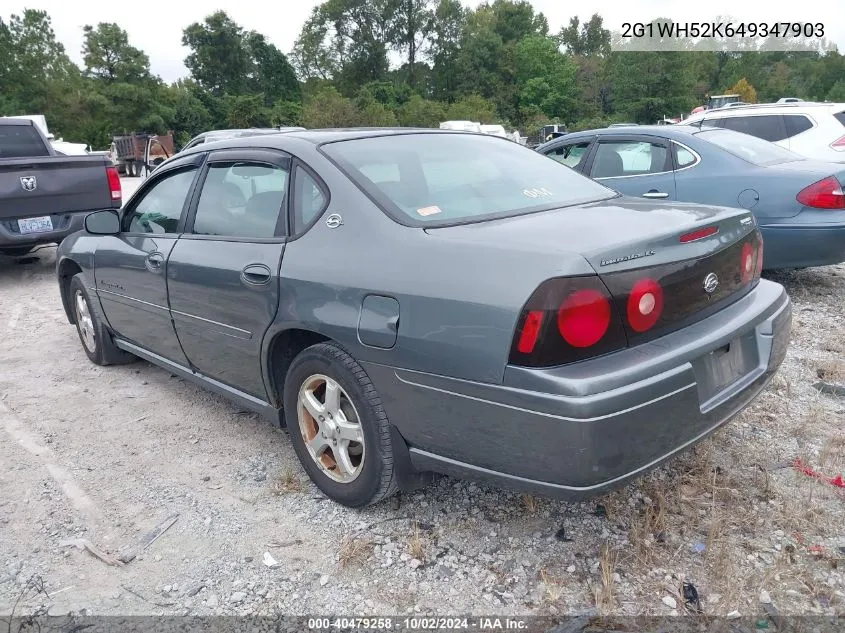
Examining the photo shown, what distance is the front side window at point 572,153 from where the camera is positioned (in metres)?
6.53

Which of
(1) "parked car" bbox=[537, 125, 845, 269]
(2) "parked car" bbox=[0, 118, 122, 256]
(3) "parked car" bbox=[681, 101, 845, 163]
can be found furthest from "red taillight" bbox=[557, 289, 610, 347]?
(3) "parked car" bbox=[681, 101, 845, 163]

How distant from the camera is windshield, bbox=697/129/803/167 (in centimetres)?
564

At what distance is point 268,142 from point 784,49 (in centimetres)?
7501

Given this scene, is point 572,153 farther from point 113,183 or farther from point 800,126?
point 113,183

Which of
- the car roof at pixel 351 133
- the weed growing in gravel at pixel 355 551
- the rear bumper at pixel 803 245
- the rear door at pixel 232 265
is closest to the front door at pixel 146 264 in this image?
the rear door at pixel 232 265

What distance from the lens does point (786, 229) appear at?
5.17 meters

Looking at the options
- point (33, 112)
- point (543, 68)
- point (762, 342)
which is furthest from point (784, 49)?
point (762, 342)

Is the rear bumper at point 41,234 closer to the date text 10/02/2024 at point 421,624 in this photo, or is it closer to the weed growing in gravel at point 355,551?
the weed growing in gravel at point 355,551

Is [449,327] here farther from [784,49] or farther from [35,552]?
[784,49]

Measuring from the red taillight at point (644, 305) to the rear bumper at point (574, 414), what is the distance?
81 millimetres

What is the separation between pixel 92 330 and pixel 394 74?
6473cm

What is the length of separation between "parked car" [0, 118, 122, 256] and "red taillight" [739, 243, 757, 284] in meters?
6.93

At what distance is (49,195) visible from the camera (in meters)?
7.35

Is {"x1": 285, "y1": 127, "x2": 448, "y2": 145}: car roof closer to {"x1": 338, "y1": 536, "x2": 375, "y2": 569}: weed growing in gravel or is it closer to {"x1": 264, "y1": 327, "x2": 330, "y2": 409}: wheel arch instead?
{"x1": 264, "y1": 327, "x2": 330, "y2": 409}: wheel arch
